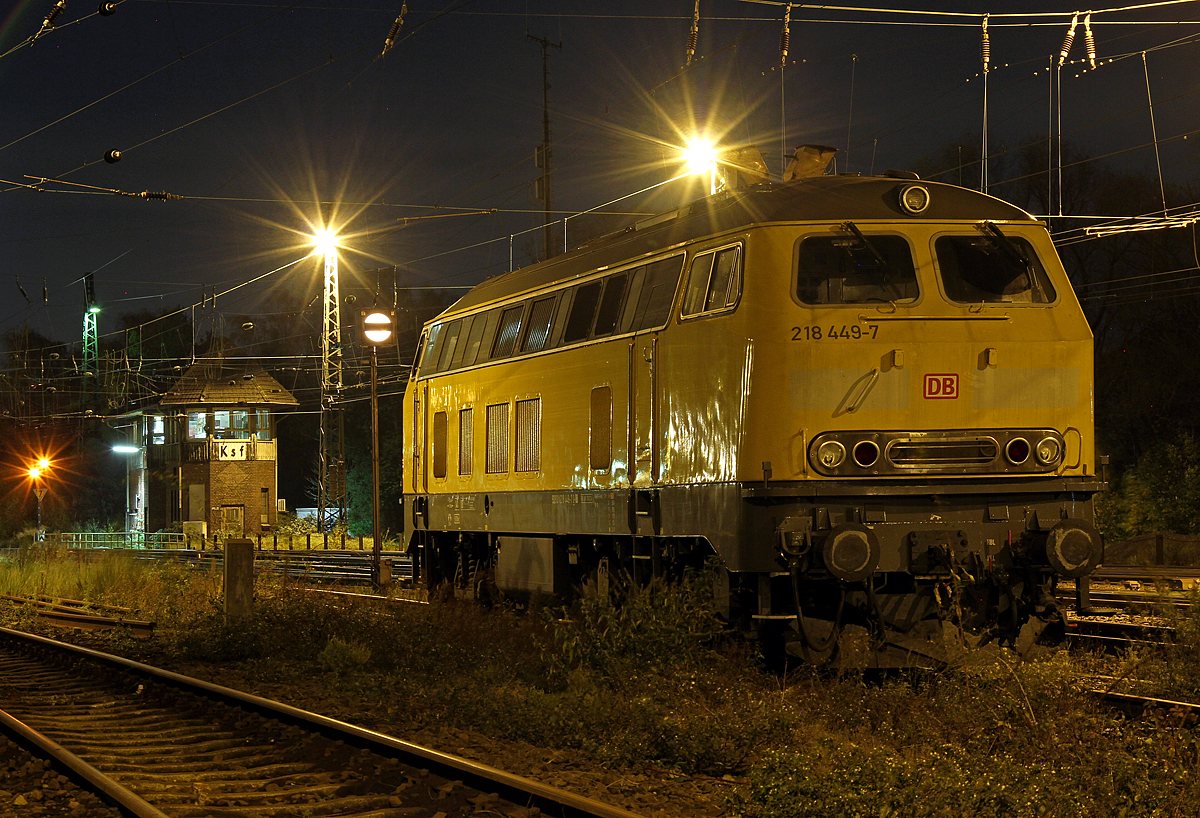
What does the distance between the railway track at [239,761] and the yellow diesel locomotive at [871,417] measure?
3.44 m

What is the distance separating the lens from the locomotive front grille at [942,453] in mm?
10141

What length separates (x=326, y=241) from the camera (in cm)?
3784

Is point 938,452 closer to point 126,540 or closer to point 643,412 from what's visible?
point 643,412

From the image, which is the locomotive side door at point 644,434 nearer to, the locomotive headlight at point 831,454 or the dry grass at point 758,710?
the dry grass at point 758,710

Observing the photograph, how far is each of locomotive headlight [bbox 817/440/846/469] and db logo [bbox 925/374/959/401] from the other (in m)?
0.83

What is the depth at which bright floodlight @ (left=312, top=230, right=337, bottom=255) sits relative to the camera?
37.8 m

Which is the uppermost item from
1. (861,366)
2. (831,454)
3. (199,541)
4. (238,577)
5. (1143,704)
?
(861,366)

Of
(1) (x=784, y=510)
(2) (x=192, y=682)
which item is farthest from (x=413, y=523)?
(1) (x=784, y=510)

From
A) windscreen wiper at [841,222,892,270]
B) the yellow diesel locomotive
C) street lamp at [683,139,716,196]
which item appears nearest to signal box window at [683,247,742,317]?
the yellow diesel locomotive

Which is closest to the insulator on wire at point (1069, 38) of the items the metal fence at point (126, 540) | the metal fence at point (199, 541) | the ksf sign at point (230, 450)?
the metal fence at point (199, 541)

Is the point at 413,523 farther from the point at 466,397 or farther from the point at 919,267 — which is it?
the point at 919,267

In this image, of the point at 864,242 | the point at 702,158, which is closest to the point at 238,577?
the point at 864,242

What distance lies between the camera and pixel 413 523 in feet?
59.8

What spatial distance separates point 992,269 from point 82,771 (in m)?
7.74
